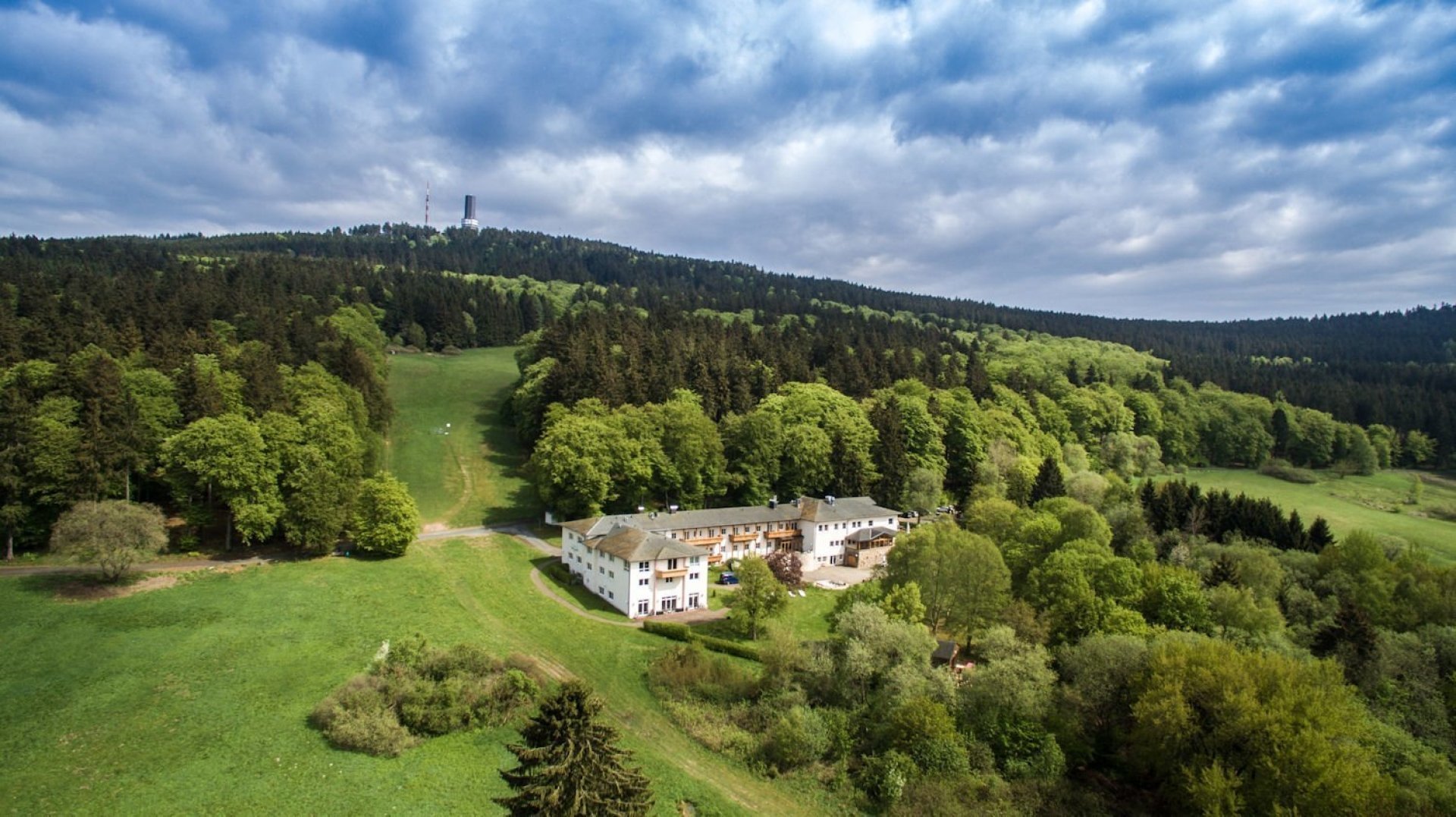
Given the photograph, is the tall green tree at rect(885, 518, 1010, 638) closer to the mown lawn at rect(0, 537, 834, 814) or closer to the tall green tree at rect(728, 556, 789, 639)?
the tall green tree at rect(728, 556, 789, 639)

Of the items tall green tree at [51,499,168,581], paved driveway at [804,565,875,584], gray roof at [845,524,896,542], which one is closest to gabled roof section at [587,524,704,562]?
paved driveway at [804,565,875,584]

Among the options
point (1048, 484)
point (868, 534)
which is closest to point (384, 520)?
point (868, 534)

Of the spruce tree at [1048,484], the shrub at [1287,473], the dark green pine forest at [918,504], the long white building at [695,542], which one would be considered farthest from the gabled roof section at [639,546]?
→ the shrub at [1287,473]

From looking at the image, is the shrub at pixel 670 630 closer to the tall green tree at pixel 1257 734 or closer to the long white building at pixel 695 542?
the long white building at pixel 695 542

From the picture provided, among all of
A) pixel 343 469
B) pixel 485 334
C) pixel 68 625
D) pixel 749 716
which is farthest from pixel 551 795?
pixel 485 334

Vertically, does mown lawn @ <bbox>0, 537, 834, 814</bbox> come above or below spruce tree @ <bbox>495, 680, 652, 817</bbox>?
below

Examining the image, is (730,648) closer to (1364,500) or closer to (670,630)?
(670,630)
